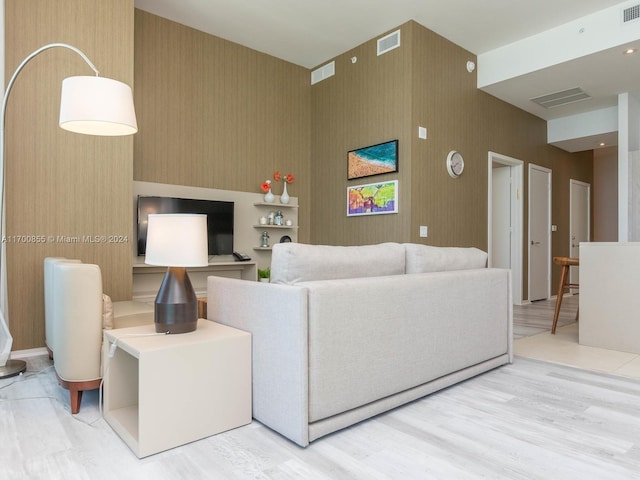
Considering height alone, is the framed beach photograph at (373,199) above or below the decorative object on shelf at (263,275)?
above

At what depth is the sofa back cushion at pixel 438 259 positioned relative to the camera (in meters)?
2.41

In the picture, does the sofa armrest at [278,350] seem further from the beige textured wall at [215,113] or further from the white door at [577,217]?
the white door at [577,217]

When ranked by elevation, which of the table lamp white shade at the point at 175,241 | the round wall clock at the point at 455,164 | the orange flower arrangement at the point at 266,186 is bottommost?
the table lamp white shade at the point at 175,241

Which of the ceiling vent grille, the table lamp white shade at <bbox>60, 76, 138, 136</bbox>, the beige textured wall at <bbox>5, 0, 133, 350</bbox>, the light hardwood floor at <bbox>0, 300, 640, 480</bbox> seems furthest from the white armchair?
the ceiling vent grille

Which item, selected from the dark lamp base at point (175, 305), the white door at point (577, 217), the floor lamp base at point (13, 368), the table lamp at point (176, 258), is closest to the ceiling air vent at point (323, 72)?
the table lamp at point (176, 258)

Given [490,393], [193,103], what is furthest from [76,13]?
[490,393]

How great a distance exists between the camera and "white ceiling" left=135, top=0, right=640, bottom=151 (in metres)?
4.18

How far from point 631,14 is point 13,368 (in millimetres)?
5884

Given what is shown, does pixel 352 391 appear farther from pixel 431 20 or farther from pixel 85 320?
pixel 431 20

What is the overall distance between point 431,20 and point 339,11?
0.99 m

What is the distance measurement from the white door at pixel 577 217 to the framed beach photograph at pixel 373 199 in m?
4.30

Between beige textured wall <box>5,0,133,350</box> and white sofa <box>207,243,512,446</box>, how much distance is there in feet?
5.44

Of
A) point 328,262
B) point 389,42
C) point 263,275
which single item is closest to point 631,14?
point 389,42

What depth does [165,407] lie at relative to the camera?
1.68 meters
